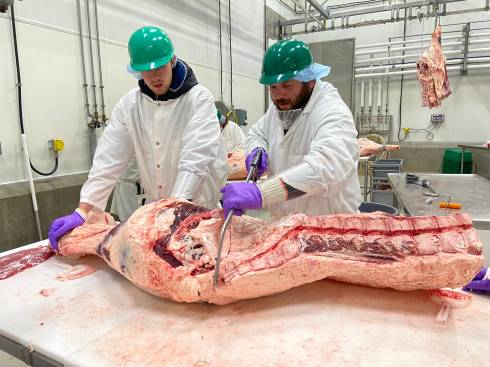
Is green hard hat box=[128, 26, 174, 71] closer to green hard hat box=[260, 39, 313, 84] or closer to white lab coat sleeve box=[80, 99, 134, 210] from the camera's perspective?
white lab coat sleeve box=[80, 99, 134, 210]

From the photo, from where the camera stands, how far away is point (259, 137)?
2330 mm

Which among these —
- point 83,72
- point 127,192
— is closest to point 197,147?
point 127,192

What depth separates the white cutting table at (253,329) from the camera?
98cm

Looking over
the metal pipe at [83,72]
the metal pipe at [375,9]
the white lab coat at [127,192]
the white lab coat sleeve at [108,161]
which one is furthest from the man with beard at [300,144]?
the metal pipe at [375,9]

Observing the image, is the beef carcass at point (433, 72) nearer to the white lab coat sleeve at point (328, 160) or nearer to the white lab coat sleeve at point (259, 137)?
the white lab coat sleeve at point (259, 137)

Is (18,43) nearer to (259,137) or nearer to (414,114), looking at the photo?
(259,137)

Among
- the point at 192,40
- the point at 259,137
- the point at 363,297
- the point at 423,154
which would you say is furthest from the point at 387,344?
the point at 423,154

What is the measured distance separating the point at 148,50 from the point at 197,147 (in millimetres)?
573

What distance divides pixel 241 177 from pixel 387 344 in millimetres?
3036

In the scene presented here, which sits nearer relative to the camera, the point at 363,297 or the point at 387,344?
the point at 387,344

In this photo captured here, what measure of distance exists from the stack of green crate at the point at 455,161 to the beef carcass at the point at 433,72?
135cm

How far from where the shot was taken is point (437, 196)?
291cm

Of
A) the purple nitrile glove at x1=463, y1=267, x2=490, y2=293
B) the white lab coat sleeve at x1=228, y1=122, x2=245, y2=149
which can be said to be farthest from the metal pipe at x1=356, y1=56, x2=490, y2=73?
the purple nitrile glove at x1=463, y1=267, x2=490, y2=293

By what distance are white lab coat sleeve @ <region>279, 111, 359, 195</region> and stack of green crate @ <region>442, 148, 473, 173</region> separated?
17.1 feet
